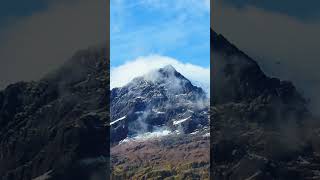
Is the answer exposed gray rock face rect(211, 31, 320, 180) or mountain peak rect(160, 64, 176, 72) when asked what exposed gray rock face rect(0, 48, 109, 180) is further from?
mountain peak rect(160, 64, 176, 72)

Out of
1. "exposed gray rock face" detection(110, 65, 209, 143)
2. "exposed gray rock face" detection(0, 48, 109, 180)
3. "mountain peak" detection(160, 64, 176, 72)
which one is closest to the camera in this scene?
"exposed gray rock face" detection(0, 48, 109, 180)

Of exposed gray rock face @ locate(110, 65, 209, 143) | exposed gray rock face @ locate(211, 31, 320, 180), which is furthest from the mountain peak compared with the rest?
exposed gray rock face @ locate(211, 31, 320, 180)

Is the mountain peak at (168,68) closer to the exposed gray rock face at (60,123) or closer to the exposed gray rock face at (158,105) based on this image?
the exposed gray rock face at (158,105)

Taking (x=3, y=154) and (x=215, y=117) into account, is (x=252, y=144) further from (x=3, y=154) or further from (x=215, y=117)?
(x=3, y=154)

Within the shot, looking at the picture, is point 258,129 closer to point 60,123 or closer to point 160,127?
point 60,123

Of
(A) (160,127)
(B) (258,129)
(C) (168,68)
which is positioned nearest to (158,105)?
(A) (160,127)

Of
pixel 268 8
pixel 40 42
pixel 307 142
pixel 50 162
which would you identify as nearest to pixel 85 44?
pixel 40 42
